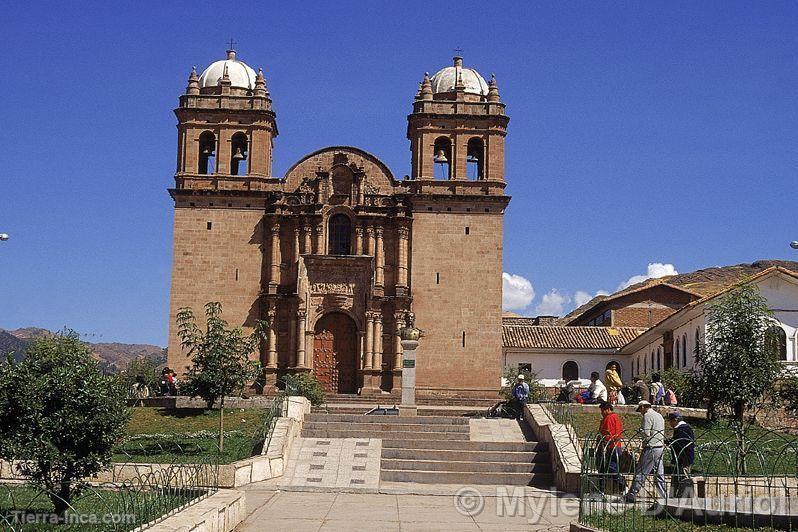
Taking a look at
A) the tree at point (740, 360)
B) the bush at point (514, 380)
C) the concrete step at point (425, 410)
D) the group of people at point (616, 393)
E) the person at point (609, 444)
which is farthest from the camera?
the bush at point (514, 380)

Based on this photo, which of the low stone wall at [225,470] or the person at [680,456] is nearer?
the person at [680,456]

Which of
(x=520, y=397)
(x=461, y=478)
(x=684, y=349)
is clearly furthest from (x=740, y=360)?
(x=684, y=349)

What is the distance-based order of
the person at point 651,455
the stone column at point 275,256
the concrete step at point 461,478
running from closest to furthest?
the person at point 651,455
the concrete step at point 461,478
the stone column at point 275,256

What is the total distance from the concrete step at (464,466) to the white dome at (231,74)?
77.0 feet

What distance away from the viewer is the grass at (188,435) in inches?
831

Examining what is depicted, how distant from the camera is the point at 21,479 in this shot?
1786 centimetres

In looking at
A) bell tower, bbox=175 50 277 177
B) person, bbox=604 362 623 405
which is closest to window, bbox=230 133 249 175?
bell tower, bbox=175 50 277 177

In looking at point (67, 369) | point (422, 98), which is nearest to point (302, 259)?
point (422, 98)

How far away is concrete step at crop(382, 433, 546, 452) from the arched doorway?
16.2m

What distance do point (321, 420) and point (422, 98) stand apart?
734 inches

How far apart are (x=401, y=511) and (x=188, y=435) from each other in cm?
1029

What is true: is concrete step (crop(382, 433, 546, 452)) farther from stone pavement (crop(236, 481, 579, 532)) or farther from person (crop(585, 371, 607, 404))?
person (crop(585, 371, 607, 404))

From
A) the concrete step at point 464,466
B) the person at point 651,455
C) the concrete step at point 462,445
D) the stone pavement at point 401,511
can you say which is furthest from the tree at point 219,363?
the person at point 651,455

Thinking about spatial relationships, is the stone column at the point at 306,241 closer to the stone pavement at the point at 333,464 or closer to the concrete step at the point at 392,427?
the concrete step at the point at 392,427
